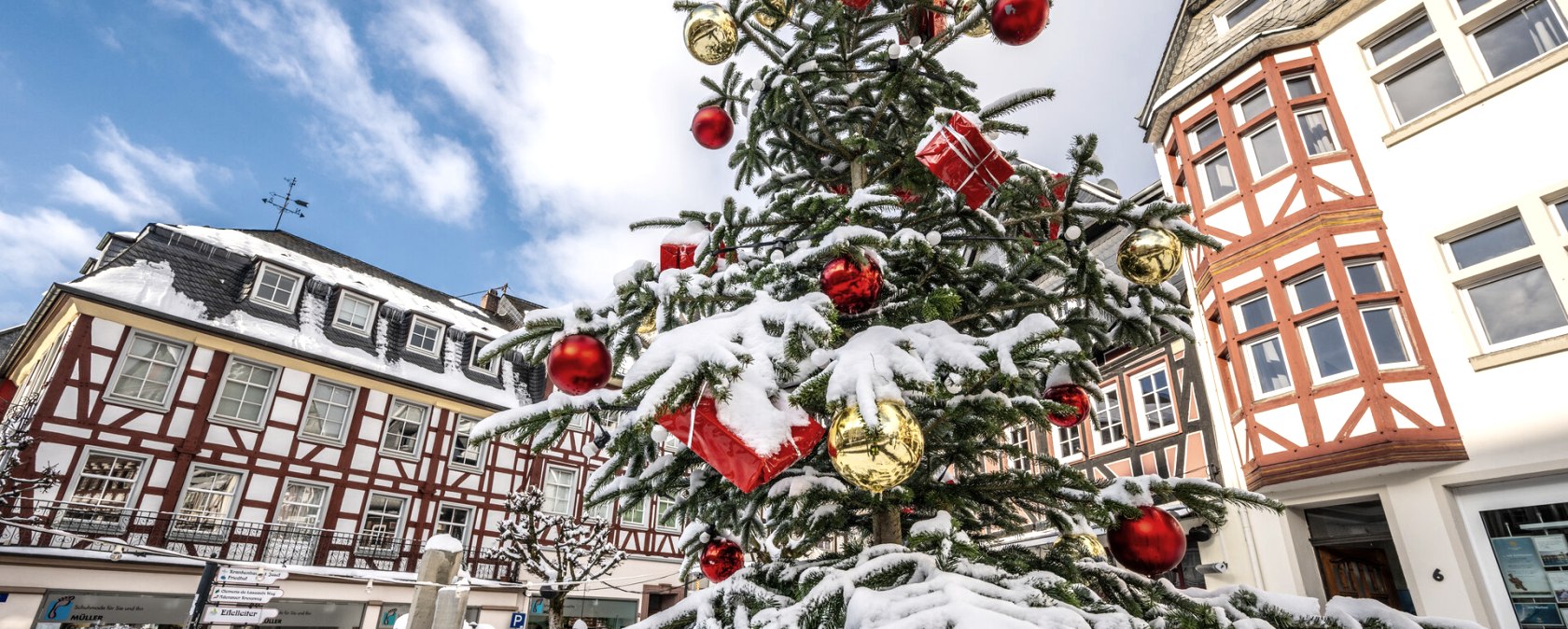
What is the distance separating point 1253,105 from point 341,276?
19.4 meters

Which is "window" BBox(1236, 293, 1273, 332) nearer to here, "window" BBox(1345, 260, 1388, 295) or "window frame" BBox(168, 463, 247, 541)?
"window" BBox(1345, 260, 1388, 295)

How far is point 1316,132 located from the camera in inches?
327

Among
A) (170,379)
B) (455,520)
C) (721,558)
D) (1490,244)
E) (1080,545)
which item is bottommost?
(721,558)

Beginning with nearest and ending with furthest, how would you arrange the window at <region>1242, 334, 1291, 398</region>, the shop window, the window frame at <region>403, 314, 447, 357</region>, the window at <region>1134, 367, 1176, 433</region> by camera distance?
the shop window < the window at <region>1242, 334, 1291, 398</region> < the window at <region>1134, 367, 1176, 433</region> < the window frame at <region>403, 314, 447, 357</region>

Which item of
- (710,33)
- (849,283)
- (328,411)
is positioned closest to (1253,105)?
(710,33)

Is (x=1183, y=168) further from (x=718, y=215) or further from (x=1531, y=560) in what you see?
(x=718, y=215)

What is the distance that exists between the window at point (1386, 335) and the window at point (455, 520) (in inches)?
683

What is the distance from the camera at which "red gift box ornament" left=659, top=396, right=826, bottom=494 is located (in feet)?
6.76

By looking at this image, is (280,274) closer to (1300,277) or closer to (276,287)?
(276,287)

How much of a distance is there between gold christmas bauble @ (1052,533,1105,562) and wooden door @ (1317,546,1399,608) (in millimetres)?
6139

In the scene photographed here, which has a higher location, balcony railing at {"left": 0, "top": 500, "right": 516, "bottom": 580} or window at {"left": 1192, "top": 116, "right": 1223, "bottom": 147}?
window at {"left": 1192, "top": 116, "right": 1223, "bottom": 147}

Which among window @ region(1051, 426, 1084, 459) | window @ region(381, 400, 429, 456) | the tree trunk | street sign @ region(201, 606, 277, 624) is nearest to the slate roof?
window @ region(381, 400, 429, 456)

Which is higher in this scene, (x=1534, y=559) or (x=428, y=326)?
(x=428, y=326)

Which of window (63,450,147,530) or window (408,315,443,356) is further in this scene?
window (408,315,443,356)
